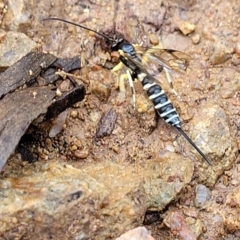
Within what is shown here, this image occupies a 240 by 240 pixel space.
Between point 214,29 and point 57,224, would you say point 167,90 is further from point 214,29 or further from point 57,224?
point 57,224

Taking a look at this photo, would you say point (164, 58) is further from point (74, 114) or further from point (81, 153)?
point (81, 153)

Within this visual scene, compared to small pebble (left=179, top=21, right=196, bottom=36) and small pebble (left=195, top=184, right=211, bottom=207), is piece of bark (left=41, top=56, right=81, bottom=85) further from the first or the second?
small pebble (left=195, top=184, right=211, bottom=207)

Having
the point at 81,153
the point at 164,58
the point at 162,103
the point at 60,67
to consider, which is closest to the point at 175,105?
the point at 162,103

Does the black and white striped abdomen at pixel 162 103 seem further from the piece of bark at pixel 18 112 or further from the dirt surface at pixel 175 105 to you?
the piece of bark at pixel 18 112

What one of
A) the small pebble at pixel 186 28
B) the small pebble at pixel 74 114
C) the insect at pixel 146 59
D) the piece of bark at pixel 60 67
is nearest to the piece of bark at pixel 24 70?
the piece of bark at pixel 60 67

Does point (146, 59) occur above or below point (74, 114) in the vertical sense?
above

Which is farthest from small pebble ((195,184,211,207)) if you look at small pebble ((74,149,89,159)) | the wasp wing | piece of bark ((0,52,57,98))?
piece of bark ((0,52,57,98))

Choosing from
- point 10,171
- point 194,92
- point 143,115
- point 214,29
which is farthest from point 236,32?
point 10,171
